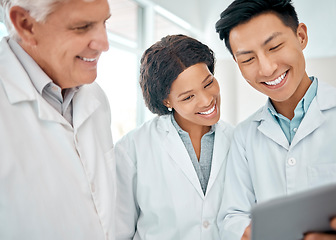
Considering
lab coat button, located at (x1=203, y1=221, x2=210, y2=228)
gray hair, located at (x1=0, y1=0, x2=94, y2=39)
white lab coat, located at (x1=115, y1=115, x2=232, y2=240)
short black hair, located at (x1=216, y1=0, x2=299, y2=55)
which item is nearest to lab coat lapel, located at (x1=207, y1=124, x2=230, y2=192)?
white lab coat, located at (x1=115, y1=115, x2=232, y2=240)

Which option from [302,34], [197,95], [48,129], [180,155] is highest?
[302,34]

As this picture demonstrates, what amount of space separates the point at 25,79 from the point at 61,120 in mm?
161

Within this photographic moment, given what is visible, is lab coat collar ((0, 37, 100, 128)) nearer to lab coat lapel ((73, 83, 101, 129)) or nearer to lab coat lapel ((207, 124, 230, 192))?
lab coat lapel ((73, 83, 101, 129))

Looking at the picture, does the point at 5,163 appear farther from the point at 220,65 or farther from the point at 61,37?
the point at 220,65

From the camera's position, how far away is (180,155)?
1.27m

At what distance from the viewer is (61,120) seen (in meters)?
0.93

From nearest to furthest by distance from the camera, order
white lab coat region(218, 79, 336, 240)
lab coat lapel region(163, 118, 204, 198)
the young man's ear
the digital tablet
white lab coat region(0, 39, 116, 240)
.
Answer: the digital tablet
white lab coat region(0, 39, 116, 240)
white lab coat region(218, 79, 336, 240)
the young man's ear
lab coat lapel region(163, 118, 204, 198)

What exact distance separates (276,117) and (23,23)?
3.15 ft

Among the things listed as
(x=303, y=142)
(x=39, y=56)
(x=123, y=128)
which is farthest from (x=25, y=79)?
(x=123, y=128)

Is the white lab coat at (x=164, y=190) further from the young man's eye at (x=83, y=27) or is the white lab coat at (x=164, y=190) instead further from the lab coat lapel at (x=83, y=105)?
the young man's eye at (x=83, y=27)

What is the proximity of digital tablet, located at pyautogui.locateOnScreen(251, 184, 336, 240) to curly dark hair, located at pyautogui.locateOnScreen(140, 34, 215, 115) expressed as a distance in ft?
2.57

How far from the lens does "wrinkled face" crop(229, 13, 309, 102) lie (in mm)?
1006

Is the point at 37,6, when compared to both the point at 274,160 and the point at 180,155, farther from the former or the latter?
the point at 274,160

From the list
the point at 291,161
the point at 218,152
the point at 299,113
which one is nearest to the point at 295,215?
the point at 291,161
